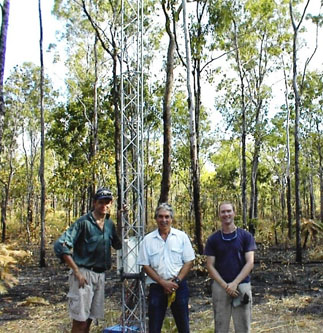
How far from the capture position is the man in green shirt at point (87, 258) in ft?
13.7

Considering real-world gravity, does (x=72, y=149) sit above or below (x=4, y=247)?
above

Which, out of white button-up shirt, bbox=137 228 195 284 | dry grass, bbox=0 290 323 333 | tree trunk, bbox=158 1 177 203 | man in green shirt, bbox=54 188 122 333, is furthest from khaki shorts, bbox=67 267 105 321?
tree trunk, bbox=158 1 177 203

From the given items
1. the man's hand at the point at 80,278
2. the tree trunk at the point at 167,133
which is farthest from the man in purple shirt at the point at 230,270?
the tree trunk at the point at 167,133

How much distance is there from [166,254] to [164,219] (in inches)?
13.5

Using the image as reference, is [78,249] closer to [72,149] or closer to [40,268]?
[40,268]

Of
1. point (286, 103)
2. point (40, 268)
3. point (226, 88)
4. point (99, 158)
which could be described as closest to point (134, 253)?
point (40, 268)

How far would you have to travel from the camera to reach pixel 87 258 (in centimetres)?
430

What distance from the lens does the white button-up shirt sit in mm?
4273

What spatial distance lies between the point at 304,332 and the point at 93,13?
1656 cm

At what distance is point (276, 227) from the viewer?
20.2 m

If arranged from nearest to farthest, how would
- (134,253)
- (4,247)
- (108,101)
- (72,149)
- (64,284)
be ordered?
(134,253), (4,247), (64,284), (108,101), (72,149)

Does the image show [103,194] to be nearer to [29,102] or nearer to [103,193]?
[103,193]

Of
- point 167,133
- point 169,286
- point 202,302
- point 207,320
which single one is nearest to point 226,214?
point 169,286

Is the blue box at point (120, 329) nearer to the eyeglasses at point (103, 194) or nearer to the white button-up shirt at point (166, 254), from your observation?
the white button-up shirt at point (166, 254)
